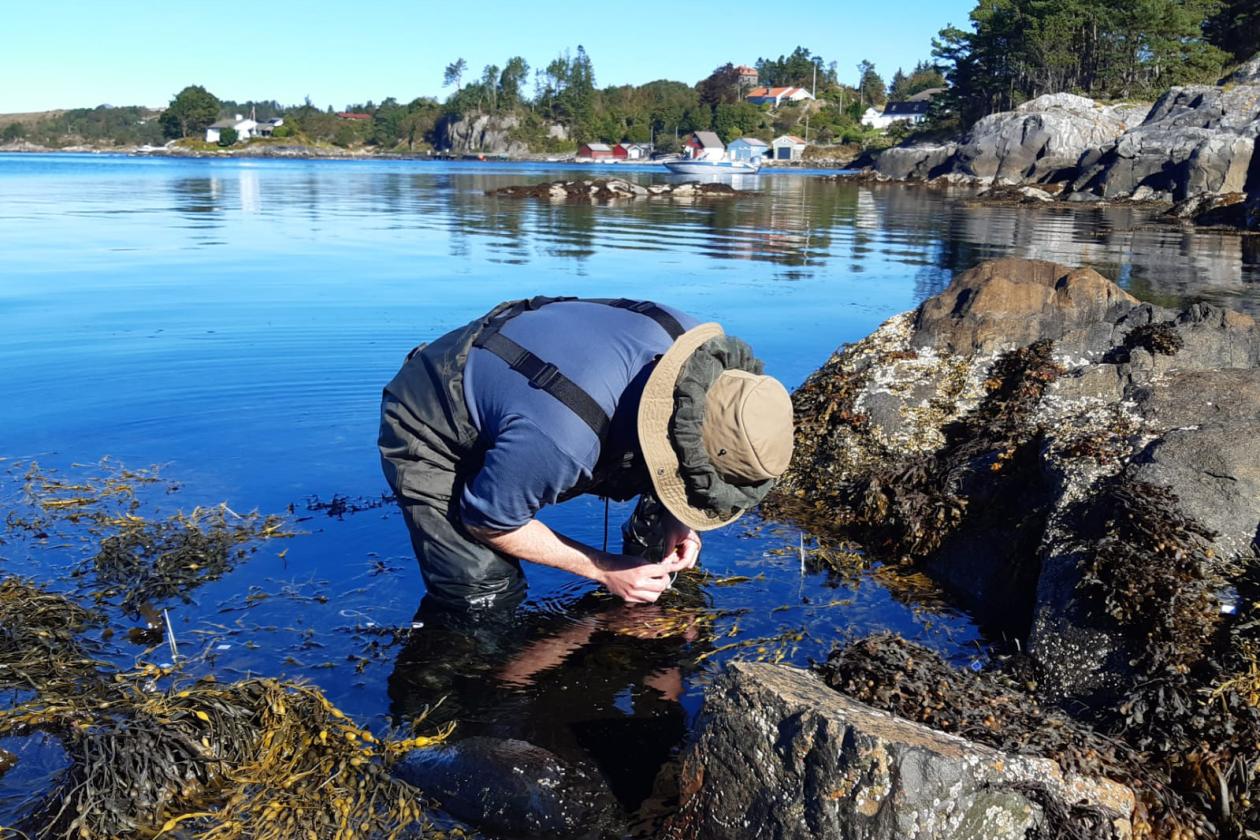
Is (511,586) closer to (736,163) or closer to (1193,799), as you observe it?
(1193,799)

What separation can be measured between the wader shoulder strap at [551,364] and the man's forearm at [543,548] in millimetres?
603

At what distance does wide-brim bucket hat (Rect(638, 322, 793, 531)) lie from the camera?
141 inches

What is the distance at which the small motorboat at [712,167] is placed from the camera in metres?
83.1

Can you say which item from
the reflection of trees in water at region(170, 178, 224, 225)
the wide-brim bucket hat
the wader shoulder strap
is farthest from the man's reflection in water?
the reflection of trees in water at region(170, 178, 224, 225)

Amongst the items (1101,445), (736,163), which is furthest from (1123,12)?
(1101,445)

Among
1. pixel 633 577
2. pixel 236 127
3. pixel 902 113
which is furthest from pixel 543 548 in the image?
pixel 236 127

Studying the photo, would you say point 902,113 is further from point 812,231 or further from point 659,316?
point 659,316

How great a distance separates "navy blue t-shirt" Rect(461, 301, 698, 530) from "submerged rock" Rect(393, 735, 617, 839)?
911mm

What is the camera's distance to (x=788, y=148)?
378 ft

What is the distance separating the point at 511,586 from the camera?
5.11 metres

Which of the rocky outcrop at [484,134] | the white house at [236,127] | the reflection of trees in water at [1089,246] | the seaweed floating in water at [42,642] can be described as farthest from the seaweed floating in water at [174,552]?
the white house at [236,127]

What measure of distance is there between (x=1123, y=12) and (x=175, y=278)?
73486 mm

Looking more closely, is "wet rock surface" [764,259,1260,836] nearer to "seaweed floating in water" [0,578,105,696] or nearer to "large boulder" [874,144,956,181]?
"seaweed floating in water" [0,578,105,696]

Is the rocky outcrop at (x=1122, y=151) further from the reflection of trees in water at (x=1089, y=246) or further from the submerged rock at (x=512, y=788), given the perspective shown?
the submerged rock at (x=512, y=788)
